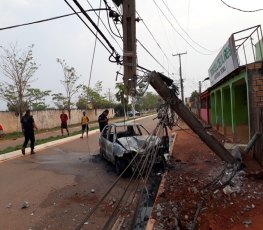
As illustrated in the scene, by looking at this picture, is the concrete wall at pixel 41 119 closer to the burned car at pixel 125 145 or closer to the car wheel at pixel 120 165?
the burned car at pixel 125 145

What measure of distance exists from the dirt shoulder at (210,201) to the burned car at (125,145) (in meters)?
0.97

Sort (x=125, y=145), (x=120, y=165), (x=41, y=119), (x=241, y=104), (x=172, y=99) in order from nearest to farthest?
1. (x=172, y=99)
2. (x=120, y=165)
3. (x=125, y=145)
4. (x=241, y=104)
5. (x=41, y=119)

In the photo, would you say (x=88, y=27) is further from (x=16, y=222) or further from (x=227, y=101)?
(x=227, y=101)

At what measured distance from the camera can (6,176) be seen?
38.7ft

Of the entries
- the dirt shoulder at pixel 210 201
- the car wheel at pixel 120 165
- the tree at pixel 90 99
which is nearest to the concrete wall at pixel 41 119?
the tree at pixel 90 99

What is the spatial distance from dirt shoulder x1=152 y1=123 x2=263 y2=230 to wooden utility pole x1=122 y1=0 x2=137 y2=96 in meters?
2.37

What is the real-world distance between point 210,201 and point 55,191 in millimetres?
3993

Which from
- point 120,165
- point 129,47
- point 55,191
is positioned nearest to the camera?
point 129,47

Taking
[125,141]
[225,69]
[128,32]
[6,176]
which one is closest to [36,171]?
[6,176]

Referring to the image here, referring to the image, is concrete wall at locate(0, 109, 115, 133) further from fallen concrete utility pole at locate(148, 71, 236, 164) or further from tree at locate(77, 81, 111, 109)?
fallen concrete utility pole at locate(148, 71, 236, 164)

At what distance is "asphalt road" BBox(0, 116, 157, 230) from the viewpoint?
23.6ft

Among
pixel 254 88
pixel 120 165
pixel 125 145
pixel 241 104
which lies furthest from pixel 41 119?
pixel 254 88

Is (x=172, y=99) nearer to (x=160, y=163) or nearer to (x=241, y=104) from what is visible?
(x=160, y=163)

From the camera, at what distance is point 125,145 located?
37.5 ft
